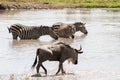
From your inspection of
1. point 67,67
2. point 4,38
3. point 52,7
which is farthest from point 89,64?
point 52,7

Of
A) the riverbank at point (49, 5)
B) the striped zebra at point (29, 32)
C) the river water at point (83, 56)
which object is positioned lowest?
the river water at point (83, 56)

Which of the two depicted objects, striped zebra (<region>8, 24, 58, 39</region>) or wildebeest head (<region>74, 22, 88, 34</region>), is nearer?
striped zebra (<region>8, 24, 58, 39</region>)

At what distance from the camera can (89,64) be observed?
15.0 m

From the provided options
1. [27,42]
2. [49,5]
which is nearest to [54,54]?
[27,42]

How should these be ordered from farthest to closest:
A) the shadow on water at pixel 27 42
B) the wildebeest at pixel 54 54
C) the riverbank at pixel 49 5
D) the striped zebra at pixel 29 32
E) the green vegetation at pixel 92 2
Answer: the green vegetation at pixel 92 2, the riverbank at pixel 49 5, the striped zebra at pixel 29 32, the shadow on water at pixel 27 42, the wildebeest at pixel 54 54

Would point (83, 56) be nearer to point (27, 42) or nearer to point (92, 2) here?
point (27, 42)

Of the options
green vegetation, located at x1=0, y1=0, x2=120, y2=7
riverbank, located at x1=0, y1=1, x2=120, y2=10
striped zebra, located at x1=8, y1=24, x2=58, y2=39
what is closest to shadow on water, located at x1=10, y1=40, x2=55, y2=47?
striped zebra, located at x1=8, y1=24, x2=58, y2=39

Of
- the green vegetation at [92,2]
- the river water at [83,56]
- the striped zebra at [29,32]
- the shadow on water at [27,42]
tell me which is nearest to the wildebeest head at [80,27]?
the river water at [83,56]

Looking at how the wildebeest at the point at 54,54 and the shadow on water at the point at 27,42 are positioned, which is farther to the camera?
the shadow on water at the point at 27,42

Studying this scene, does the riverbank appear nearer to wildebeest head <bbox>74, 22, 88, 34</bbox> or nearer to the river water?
the river water

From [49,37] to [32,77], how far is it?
10771 millimetres

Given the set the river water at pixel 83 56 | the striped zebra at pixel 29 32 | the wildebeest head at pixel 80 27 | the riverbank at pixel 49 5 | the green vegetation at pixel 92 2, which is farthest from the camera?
the green vegetation at pixel 92 2

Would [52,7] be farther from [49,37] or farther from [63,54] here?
[63,54]

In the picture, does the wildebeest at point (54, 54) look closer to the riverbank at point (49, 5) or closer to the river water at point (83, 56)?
the river water at point (83, 56)
